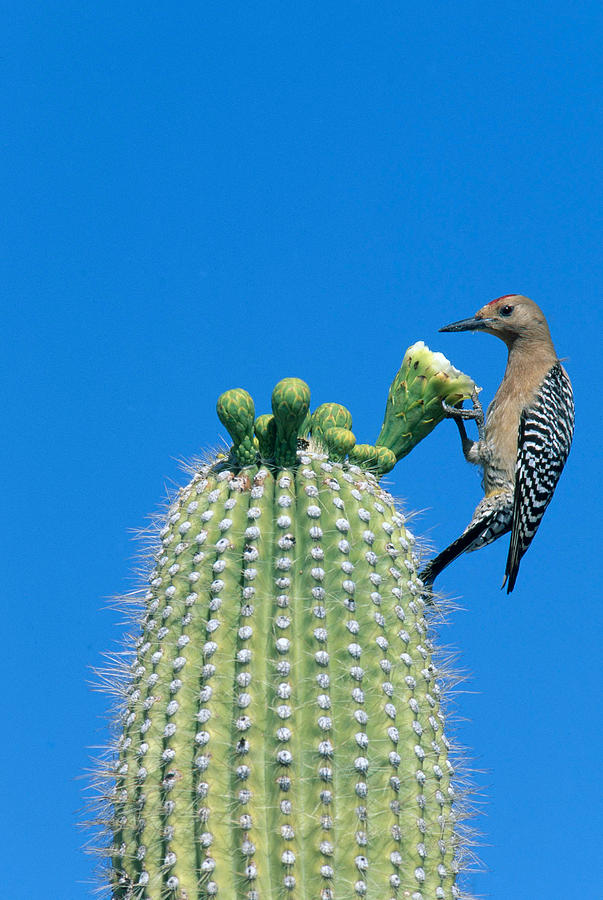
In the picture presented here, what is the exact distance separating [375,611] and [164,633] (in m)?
0.61

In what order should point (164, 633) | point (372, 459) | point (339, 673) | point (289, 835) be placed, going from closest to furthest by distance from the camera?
1. point (289, 835)
2. point (339, 673)
3. point (164, 633)
4. point (372, 459)

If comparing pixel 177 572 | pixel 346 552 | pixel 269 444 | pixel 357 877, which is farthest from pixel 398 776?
pixel 269 444

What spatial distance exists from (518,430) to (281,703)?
351cm

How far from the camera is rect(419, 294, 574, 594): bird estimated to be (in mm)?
5367

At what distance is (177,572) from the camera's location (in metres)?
2.80

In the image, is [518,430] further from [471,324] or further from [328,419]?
[328,419]

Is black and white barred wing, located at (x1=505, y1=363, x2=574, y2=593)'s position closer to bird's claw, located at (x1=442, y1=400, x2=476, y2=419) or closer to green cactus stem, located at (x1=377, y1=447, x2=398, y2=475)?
bird's claw, located at (x1=442, y1=400, x2=476, y2=419)

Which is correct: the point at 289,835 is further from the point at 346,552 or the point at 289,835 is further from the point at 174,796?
the point at 346,552

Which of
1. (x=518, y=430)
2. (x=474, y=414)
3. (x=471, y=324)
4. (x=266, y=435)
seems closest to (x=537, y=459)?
(x=518, y=430)

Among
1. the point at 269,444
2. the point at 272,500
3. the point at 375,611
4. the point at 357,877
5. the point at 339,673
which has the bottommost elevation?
the point at 357,877

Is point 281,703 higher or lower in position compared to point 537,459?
lower

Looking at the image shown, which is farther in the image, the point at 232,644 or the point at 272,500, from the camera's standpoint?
the point at 272,500

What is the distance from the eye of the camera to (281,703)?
8.21 ft

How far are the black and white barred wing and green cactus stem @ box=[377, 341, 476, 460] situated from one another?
5.39ft
